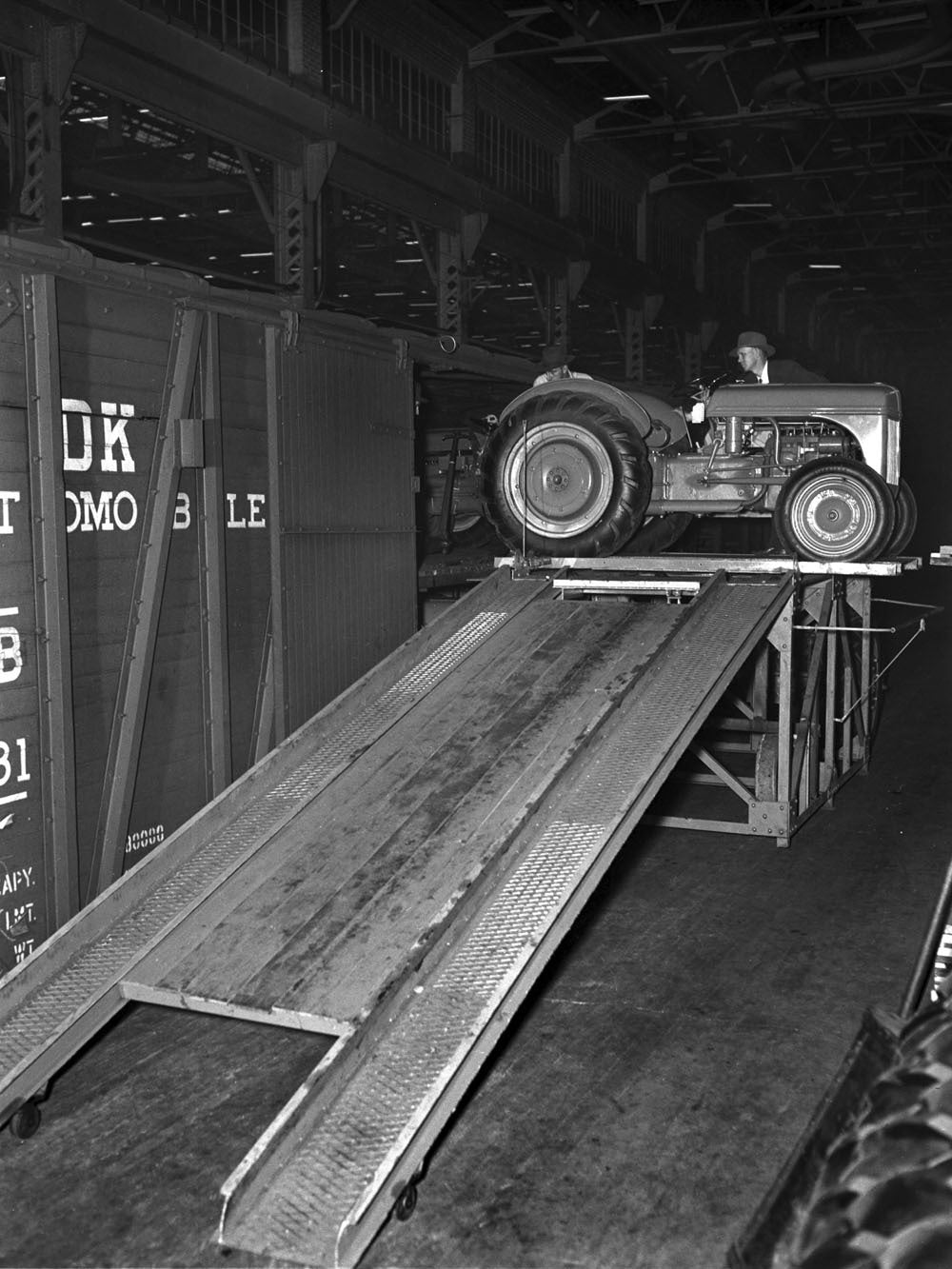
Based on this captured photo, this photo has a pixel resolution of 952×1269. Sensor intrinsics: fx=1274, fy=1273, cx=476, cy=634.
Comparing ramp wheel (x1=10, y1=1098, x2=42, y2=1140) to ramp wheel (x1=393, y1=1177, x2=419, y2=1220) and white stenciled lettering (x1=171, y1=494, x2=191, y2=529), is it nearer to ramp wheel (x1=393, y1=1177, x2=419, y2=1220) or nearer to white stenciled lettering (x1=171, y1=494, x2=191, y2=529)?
ramp wheel (x1=393, y1=1177, x2=419, y2=1220)

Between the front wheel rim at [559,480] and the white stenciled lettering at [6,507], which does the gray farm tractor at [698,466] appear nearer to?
the front wheel rim at [559,480]

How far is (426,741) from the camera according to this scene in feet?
19.1

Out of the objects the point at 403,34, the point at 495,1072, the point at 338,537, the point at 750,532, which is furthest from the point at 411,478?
the point at 750,532

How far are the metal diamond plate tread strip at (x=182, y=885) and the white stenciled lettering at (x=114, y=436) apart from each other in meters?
1.64

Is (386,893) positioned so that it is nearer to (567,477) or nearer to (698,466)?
(567,477)

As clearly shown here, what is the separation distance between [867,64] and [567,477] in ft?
19.9

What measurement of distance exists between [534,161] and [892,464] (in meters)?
5.69

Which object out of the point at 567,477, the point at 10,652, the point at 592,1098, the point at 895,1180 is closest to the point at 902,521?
the point at 567,477

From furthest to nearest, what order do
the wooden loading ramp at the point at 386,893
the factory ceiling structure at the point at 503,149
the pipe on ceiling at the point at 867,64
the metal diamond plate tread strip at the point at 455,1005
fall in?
the pipe on ceiling at the point at 867,64 → the factory ceiling structure at the point at 503,149 → the wooden loading ramp at the point at 386,893 → the metal diamond plate tread strip at the point at 455,1005

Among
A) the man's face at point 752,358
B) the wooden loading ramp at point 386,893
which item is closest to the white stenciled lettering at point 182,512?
the wooden loading ramp at point 386,893

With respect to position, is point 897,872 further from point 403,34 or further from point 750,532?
point 750,532

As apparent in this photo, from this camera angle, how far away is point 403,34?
10.1 metres

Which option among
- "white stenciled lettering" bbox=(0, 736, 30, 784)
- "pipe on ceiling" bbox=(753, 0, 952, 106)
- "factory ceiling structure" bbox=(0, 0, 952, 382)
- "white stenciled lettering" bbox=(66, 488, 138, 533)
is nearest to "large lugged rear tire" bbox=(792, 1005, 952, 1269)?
"white stenciled lettering" bbox=(0, 736, 30, 784)

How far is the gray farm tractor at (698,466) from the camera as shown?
8.01 meters
